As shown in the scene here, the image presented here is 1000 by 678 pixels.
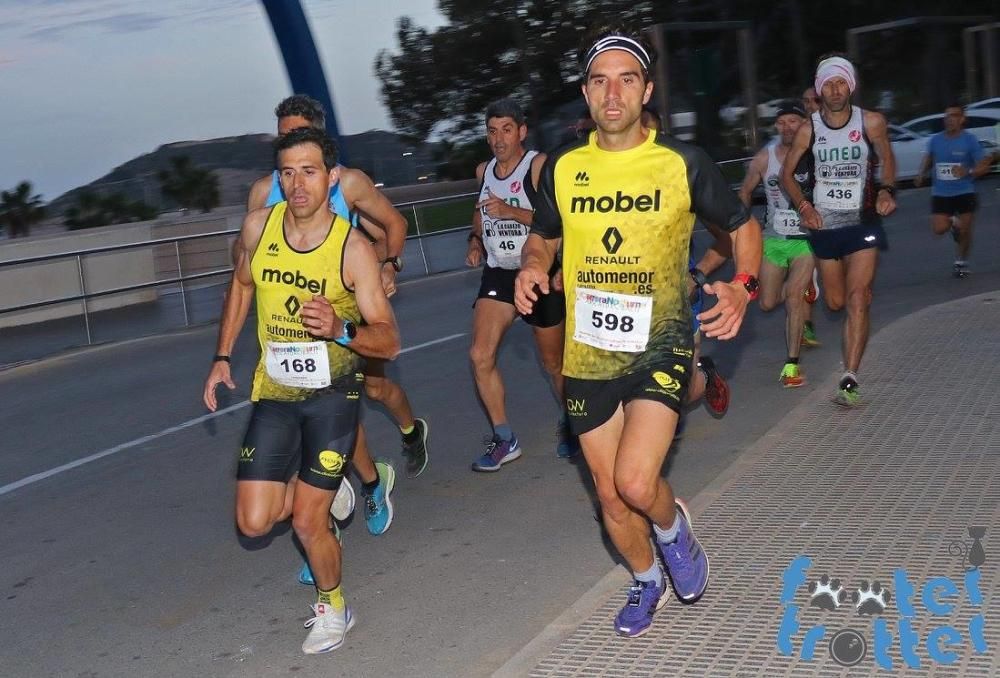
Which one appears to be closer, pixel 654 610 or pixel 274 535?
pixel 654 610

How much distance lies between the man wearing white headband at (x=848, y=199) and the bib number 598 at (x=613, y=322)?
153 inches

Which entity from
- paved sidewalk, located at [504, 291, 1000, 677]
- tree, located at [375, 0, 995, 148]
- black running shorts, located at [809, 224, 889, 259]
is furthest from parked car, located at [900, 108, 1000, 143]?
paved sidewalk, located at [504, 291, 1000, 677]

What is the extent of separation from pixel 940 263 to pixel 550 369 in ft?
30.9

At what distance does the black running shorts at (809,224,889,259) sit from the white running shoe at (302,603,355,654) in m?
4.53

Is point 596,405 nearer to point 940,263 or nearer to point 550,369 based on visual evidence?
point 550,369

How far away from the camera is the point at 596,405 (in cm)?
479

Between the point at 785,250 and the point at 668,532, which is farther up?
the point at 785,250

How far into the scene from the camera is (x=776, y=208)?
9.83 meters

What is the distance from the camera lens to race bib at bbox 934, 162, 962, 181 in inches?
574

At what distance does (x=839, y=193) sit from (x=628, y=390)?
420 centimetres

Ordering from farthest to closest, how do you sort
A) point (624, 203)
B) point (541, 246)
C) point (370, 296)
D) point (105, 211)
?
point (105, 211), point (370, 296), point (541, 246), point (624, 203)

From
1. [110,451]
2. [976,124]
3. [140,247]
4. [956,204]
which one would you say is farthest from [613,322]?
[976,124]

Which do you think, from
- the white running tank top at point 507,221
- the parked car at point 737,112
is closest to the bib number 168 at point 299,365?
the white running tank top at point 507,221

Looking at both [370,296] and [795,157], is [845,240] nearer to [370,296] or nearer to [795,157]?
[795,157]
